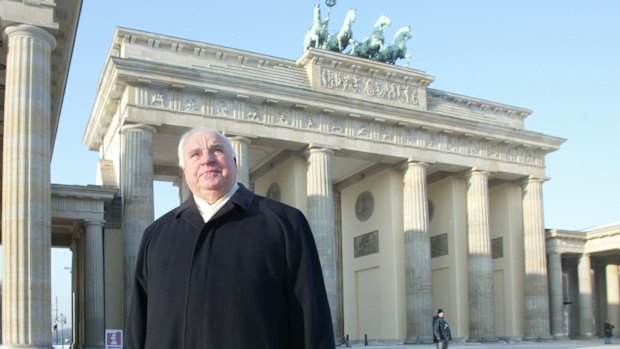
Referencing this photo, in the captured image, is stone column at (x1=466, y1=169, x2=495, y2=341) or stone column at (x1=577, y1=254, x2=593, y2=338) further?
stone column at (x1=577, y1=254, x2=593, y2=338)

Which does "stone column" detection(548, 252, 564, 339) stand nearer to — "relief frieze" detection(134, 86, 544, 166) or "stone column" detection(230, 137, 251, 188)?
"relief frieze" detection(134, 86, 544, 166)

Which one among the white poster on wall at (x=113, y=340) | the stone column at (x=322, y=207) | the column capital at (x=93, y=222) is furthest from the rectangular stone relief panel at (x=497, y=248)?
the white poster on wall at (x=113, y=340)

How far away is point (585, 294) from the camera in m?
50.3

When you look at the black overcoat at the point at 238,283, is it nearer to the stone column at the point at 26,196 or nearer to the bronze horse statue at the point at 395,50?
the stone column at the point at 26,196

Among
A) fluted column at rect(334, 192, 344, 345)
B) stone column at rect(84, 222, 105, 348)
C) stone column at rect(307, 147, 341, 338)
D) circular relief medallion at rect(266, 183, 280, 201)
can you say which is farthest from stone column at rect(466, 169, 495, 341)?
stone column at rect(84, 222, 105, 348)

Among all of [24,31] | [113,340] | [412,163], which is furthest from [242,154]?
[113,340]

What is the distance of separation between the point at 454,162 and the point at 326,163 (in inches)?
319

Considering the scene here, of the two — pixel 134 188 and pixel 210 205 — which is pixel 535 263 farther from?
pixel 210 205

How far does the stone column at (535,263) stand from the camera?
147 ft

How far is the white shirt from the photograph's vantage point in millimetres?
3840

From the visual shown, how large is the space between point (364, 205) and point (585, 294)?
15.5m

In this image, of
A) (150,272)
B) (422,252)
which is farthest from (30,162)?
(422,252)

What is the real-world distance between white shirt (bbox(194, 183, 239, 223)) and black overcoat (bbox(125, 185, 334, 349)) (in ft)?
0.08

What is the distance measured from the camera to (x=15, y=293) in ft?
66.4
